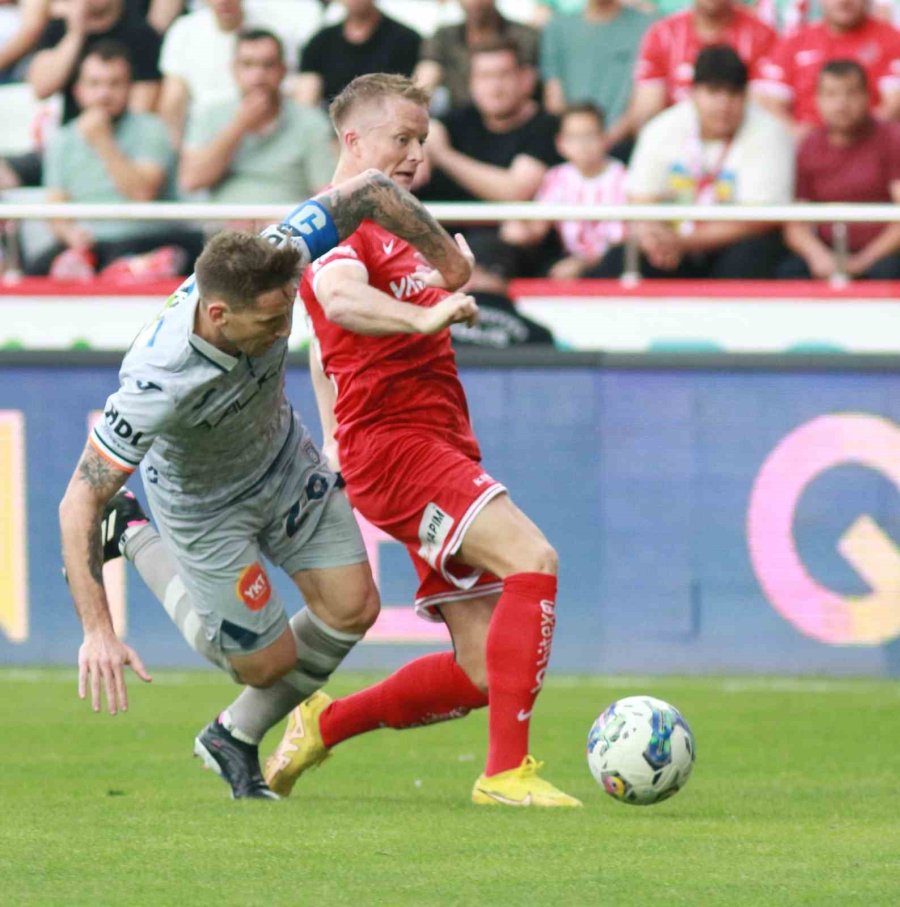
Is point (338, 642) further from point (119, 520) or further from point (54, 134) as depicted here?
point (54, 134)

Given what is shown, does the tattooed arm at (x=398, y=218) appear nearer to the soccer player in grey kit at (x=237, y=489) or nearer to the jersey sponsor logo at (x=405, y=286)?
the soccer player in grey kit at (x=237, y=489)

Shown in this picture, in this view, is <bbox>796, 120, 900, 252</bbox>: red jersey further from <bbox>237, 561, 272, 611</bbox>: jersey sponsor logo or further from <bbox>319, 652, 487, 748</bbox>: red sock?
<bbox>237, 561, 272, 611</bbox>: jersey sponsor logo

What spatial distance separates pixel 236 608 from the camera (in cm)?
612

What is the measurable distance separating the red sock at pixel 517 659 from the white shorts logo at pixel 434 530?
0.89ft

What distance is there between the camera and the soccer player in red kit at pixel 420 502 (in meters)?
5.90

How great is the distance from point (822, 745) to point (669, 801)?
181 centimetres

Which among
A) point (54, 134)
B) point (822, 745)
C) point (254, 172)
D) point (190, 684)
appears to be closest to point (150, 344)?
point (822, 745)

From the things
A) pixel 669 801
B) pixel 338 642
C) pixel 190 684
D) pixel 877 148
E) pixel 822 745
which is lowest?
pixel 190 684

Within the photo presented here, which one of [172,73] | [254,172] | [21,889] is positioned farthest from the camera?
[172,73]

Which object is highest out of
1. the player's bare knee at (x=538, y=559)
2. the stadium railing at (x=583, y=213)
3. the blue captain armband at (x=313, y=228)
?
the blue captain armband at (x=313, y=228)

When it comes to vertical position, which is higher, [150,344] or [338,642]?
[150,344]

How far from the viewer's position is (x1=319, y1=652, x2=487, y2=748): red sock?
6.38m

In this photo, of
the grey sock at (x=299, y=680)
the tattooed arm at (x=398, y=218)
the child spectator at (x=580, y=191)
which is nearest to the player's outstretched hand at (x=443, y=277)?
the tattooed arm at (x=398, y=218)

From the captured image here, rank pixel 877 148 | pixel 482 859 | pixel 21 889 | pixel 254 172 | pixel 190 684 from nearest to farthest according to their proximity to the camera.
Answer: pixel 21 889 < pixel 482 859 < pixel 190 684 < pixel 877 148 < pixel 254 172
